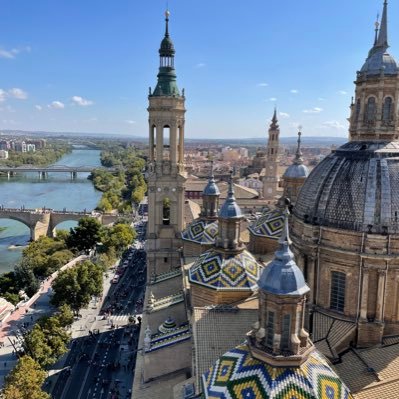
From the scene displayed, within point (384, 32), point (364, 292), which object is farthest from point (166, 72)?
point (364, 292)

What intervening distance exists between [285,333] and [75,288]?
19528 millimetres

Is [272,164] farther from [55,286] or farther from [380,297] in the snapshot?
[380,297]

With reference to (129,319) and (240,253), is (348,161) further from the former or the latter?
(129,319)

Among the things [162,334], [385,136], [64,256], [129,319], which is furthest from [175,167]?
[64,256]

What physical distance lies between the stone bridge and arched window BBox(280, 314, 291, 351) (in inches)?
1846

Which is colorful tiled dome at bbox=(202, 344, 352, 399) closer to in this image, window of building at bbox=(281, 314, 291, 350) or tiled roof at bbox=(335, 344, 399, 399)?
window of building at bbox=(281, 314, 291, 350)

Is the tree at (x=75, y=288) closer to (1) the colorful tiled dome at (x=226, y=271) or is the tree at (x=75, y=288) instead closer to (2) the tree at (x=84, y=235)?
(1) the colorful tiled dome at (x=226, y=271)

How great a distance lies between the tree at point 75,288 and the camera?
26.8m

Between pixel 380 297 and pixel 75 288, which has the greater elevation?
pixel 380 297

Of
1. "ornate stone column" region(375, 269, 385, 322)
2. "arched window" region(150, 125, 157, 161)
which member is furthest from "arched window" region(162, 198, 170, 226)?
"ornate stone column" region(375, 269, 385, 322)

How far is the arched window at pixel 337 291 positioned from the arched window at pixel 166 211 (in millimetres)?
14645

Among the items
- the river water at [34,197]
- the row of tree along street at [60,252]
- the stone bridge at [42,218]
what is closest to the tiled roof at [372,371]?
the row of tree along street at [60,252]

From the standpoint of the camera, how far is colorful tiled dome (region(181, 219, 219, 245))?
22.9 m

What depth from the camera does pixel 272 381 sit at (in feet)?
31.5
